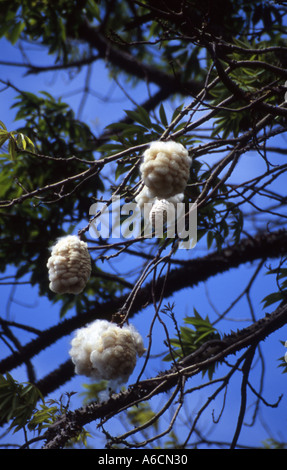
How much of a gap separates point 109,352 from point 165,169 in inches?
18.5

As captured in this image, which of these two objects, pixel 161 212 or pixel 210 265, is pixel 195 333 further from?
pixel 161 212

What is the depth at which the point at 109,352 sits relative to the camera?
1.17 metres

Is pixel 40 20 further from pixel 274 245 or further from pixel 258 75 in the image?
pixel 274 245

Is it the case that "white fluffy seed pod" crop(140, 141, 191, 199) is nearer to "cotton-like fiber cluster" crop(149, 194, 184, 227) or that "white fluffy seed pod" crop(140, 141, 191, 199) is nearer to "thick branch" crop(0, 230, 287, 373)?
"cotton-like fiber cluster" crop(149, 194, 184, 227)

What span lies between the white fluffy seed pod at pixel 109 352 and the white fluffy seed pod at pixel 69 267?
14cm

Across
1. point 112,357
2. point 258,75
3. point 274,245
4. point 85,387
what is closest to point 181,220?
point 112,357

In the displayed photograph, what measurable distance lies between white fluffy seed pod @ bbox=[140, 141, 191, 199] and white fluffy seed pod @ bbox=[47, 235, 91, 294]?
0.93 feet

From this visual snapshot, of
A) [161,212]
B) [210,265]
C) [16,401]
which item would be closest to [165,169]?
[161,212]

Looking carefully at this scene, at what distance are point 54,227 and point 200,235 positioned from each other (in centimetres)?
108

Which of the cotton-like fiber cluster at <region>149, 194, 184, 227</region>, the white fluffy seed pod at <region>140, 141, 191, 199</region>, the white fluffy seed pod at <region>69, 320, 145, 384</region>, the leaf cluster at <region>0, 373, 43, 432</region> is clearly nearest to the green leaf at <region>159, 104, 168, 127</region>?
the cotton-like fiber cluster at <region>149, 194, 184, 227</region>

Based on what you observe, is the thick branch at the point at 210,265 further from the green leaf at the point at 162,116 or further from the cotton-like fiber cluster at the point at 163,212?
the cotton-like fiber cluster at the point at 163,212

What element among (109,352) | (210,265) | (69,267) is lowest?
(109,352)

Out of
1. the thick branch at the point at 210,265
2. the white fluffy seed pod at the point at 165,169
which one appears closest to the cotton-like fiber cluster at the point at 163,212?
the white fluffy seed pod at the point at 165,169

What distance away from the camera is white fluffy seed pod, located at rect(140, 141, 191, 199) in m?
1.11
